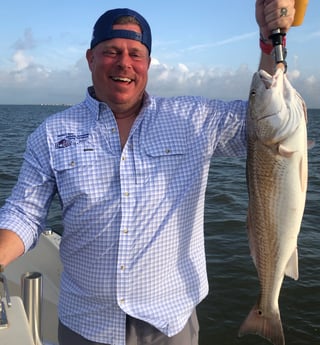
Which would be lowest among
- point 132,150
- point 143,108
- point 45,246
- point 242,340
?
point 242,340

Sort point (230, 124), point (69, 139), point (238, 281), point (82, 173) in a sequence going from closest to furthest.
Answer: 1. point (82, 173)
2. point (69, 139)
3. point (230, 124)
4. point (238, 281)

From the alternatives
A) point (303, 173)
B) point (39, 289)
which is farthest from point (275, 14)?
point (39, 289)

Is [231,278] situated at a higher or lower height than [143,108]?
lower

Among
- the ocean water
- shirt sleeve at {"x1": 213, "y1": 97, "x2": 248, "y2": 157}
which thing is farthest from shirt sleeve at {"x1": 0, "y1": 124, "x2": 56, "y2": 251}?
the ocean water

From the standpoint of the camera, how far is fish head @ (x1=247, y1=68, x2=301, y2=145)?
277cm

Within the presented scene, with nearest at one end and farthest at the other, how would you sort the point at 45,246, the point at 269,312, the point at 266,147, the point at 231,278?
the point at 266,147
the point at 269,312
the point at 45,246
the point at 231,278

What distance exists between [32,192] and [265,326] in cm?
178

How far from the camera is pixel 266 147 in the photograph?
289 centimetres

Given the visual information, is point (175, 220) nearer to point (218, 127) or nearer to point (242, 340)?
point (218, 127)

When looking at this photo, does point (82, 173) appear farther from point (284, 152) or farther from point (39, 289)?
point (284, 152)

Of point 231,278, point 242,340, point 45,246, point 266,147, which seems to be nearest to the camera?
point 266,147

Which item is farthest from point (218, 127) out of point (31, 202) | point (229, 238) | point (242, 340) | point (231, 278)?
point (229, 238)

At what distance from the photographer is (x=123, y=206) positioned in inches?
115

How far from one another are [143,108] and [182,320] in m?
1.43
